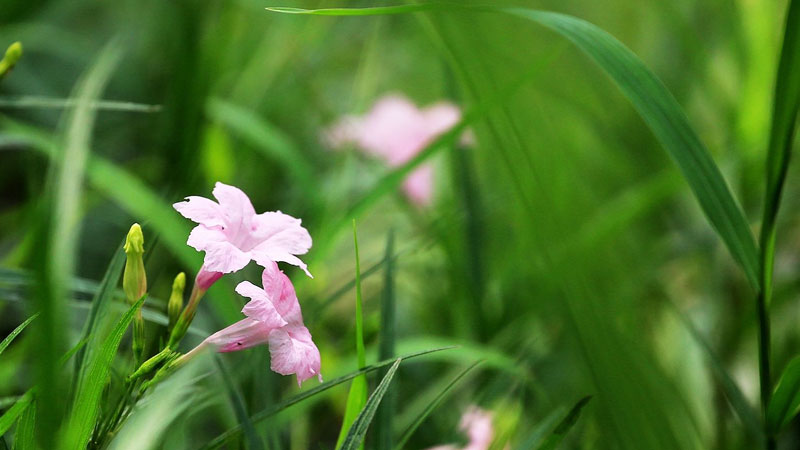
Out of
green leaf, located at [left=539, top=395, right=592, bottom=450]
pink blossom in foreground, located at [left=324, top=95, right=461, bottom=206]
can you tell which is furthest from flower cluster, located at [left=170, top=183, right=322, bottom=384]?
pink blossom in foreground, located at [left=324, top=95, right=461, bottom=206]

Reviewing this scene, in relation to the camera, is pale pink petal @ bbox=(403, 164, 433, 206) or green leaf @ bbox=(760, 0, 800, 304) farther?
pale pink petal @ bbox=(403, 164, 433, 206)

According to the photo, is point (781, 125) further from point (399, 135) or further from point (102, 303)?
point (399, 135)

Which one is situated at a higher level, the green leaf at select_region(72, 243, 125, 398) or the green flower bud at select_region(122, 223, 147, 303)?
the green flower bud at select_region(122, 223, 147, 303)

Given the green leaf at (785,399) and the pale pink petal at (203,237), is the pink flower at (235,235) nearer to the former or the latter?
the pale pink petal at (203,237)

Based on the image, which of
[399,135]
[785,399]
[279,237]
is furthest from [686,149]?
[399,135]

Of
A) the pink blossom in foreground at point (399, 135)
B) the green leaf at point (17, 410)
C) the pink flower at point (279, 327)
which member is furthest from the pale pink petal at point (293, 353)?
the pink blossom in foreground at point (399, 135)

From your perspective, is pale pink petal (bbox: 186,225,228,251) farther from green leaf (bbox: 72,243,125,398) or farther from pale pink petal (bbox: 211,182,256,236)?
green leaf (bbox: 72,243,125,398)

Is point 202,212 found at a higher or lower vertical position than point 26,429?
higher
